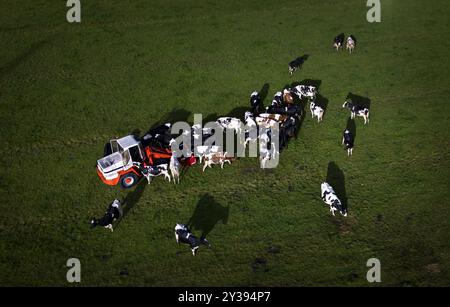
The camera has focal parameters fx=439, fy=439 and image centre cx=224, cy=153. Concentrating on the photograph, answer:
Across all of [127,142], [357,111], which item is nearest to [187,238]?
[127,142]

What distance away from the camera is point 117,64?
1078 inches

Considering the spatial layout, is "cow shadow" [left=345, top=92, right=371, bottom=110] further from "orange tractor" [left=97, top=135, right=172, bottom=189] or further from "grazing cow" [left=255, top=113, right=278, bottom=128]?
"orange tractor" [left=97, top=135, right=172, bottom=189]

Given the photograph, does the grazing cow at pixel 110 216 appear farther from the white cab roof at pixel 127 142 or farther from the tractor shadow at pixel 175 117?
the tractor shadow at pixel 175 117

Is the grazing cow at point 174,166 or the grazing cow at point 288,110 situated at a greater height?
the grazing cow at point 288,110

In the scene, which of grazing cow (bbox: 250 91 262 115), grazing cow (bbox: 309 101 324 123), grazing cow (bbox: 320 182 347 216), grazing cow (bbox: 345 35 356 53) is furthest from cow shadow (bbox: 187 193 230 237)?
grazing cow (bbox: 345 35 356 53)

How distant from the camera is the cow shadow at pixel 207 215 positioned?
1638 cm

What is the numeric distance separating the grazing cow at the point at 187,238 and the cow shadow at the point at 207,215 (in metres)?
0.76

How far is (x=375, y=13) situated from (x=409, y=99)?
11382 mm

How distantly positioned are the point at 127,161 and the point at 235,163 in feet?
15.1

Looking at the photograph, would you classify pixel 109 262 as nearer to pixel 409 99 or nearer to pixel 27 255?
pixel 27 255

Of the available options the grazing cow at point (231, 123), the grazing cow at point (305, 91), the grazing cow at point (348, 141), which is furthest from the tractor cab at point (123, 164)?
the grazing cow at point (305, 91)

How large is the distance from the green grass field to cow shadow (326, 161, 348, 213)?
12 cm

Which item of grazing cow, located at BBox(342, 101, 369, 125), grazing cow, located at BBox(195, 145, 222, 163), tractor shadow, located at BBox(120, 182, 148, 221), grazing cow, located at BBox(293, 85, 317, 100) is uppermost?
grazing cow, located at BBox(293, 85, 317, 100)

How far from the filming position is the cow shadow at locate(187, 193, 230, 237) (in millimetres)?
16375
